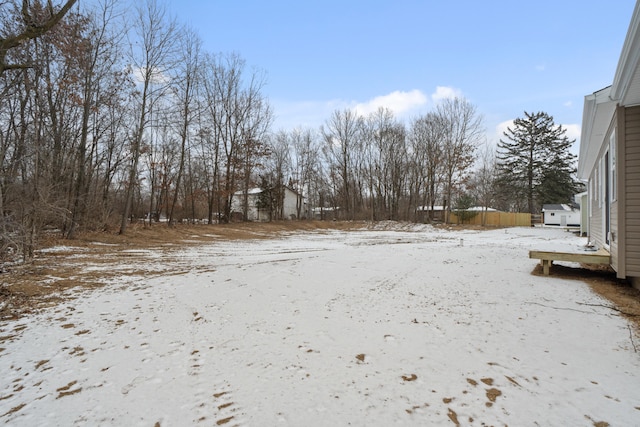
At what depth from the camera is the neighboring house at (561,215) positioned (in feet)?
107

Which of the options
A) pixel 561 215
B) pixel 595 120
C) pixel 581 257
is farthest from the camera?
pixel 561 215

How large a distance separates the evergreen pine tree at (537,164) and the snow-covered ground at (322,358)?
3861 cm

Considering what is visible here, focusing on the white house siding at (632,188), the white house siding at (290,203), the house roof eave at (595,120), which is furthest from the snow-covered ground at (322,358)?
the white house siding at (290,203)

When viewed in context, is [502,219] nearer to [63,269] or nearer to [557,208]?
[557,208]

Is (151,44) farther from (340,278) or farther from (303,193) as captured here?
(303,193)

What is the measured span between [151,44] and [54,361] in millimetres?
16178

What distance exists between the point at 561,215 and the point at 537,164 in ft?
24.4

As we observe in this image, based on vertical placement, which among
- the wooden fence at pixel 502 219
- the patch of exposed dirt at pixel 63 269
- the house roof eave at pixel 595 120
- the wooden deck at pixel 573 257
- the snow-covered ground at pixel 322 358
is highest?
the house roof eave at pixel 595 120

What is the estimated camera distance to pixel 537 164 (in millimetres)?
37281

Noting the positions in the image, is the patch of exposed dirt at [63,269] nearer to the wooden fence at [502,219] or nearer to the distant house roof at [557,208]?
the wooden fence at [502,219]

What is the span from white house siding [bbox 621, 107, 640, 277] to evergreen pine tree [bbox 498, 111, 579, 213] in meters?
37.7

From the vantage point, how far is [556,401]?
7.37 ft

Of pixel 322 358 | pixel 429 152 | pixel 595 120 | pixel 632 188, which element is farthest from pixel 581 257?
pixel 429 152

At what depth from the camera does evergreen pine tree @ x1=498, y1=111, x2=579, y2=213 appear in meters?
36.6
